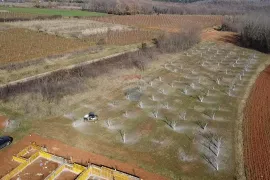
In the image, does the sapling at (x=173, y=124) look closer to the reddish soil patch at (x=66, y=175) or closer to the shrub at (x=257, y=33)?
the reddish soil patch at (x=66, y=175)

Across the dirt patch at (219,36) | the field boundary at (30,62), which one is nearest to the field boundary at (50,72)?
the field boundary at (30,62)

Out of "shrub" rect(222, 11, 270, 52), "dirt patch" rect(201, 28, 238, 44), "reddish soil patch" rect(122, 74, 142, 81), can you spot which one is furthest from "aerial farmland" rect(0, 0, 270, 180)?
"dirt patch" rect(201, 28, 238, 44)

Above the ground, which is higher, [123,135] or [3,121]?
[123,135]

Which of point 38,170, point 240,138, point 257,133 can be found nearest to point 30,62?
point 38,170

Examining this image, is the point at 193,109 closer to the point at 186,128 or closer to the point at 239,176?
the point at 186,128

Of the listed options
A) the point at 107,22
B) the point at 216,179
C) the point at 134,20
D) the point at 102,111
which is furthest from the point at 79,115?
the point at 134,20

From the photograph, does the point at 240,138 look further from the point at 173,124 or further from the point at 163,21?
the point at 163,21
